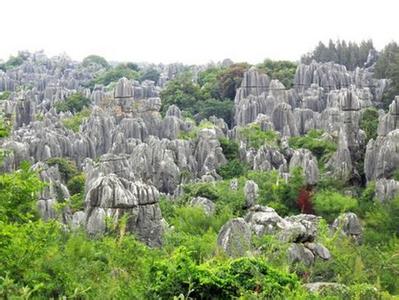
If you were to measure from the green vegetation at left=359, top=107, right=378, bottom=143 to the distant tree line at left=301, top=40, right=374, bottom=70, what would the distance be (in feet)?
101

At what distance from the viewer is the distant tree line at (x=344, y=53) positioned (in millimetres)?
62500

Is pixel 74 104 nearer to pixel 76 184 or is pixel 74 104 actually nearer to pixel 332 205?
pixel 76 184

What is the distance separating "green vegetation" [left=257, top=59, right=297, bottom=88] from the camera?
50531 millimetres

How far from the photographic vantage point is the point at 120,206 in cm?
1539

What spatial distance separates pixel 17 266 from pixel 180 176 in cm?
2046

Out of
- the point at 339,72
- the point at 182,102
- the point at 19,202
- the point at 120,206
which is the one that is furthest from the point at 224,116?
the point at 19,202

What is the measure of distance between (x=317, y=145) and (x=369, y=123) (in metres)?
2.43

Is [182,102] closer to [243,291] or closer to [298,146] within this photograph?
[298,146]

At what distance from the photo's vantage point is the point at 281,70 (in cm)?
5209

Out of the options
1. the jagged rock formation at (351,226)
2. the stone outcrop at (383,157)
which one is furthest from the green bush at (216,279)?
the stone outcrop at (383,157)

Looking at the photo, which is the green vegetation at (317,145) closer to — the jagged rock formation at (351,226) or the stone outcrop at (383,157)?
the stone outcrop at (383,157)

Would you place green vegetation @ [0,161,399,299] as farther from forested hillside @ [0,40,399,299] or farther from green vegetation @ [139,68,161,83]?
green vegetation @ [139,68,161,83]

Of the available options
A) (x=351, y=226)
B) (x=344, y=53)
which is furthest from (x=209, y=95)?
(x=351, y=226)

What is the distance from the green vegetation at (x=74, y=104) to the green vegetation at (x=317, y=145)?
2424 cm
